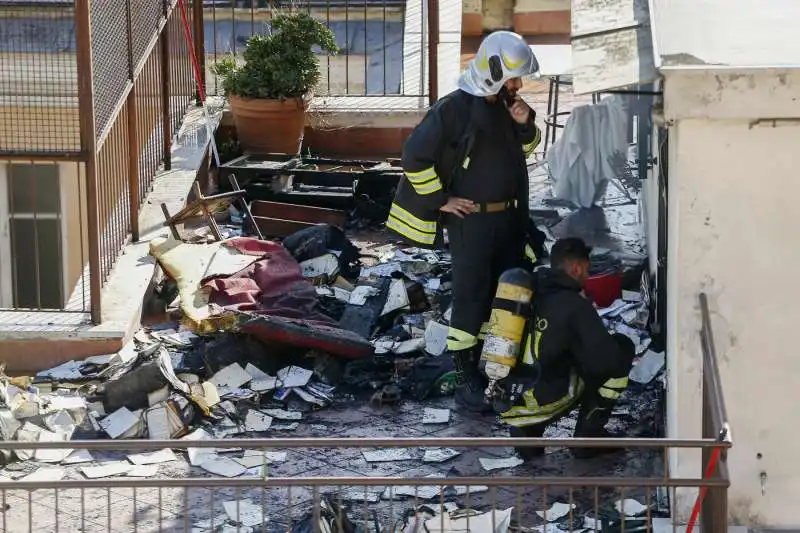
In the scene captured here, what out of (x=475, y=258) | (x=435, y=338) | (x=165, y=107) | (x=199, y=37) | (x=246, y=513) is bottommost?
(x=246, y=513)

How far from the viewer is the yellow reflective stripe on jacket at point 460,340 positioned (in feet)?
27.7

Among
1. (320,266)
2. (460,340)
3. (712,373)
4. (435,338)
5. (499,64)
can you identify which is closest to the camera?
(712,373)

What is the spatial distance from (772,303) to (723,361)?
1.07ft

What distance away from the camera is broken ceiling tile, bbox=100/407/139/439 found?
805cm

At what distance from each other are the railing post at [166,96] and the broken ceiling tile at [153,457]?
4535 mm

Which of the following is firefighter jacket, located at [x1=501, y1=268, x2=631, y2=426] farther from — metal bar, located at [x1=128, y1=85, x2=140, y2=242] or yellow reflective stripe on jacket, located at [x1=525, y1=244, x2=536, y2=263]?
metal bar, located at [x1=128, y1=85, x2=140, y2=242]

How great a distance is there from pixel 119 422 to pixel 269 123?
514 centimetres

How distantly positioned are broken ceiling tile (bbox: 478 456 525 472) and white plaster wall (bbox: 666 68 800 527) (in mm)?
1209

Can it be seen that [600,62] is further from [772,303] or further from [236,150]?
[236,150]

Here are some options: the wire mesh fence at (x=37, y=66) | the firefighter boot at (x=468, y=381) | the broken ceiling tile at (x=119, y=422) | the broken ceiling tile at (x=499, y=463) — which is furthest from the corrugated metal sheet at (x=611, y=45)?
the wire mesh fence at (x=37, y=66)

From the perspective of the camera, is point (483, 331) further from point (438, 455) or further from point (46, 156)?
point (46, 156)

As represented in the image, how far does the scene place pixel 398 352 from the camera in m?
9.15

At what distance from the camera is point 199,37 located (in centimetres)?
1373

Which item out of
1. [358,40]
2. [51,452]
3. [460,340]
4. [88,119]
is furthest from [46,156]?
[358,40]
